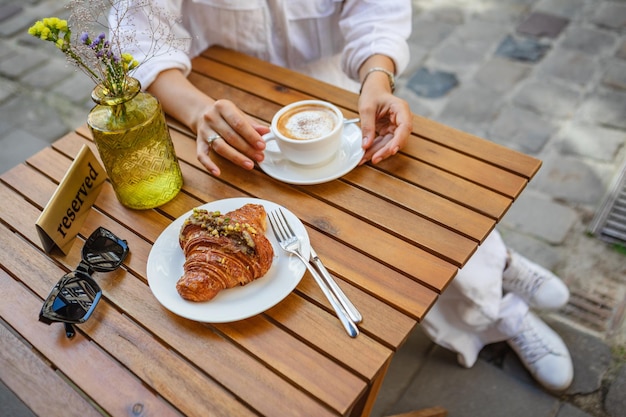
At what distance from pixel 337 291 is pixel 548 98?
2117 mm

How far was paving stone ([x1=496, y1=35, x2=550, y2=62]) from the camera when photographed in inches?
116

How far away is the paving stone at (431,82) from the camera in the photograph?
2811 millimetres

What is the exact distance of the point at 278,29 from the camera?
1716 millimetres

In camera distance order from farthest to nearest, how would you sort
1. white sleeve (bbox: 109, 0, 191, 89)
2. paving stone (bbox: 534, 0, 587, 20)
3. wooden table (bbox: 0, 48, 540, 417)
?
paving stone (bbox: 534, 0, 587, 20)
white sleeve (bbox: 109, 0, 191, 89)
wooden table (bbox: 0, 48, 540, 417)

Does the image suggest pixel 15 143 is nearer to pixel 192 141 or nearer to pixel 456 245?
pixel 192 141

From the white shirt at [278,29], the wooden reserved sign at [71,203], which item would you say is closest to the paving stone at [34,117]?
the white shirt at [278,29]

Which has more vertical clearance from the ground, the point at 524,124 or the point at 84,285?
the point at 84,285

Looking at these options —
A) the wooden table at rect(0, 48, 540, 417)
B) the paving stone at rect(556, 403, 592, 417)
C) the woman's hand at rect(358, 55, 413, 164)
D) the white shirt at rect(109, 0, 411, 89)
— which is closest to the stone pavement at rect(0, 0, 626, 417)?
the paving stone at rect(556, 403, 592, 417)

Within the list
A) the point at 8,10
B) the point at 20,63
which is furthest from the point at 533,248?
the point at 8,10

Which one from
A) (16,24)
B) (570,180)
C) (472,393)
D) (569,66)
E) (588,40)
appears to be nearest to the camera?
(472,393)

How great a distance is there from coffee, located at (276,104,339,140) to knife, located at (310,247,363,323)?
11.4 inches

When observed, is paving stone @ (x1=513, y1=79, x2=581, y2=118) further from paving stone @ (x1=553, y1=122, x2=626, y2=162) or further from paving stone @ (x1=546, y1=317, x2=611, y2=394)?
paving stone @ (x1=546, y1=317, x2=611, y2=394)

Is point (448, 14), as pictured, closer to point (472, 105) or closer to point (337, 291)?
point (472, 105)

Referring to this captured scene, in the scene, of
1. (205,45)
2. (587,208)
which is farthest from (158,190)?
(587,208)
